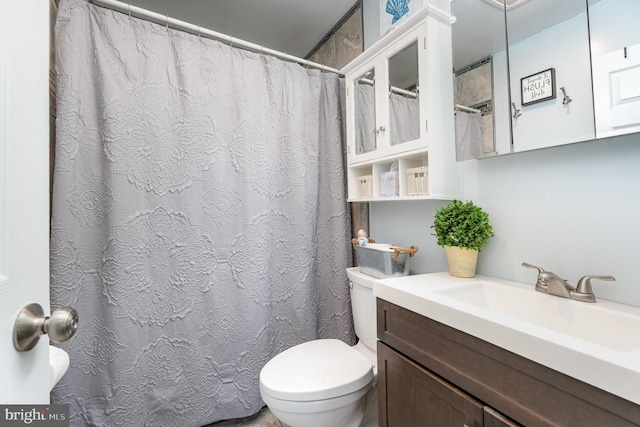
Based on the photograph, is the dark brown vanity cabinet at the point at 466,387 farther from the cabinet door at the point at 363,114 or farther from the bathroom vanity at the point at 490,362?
the cabinet door at the point at 363,114

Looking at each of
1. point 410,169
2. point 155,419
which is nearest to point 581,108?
point 410,169

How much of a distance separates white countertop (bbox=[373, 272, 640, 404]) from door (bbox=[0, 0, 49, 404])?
33.0 inches

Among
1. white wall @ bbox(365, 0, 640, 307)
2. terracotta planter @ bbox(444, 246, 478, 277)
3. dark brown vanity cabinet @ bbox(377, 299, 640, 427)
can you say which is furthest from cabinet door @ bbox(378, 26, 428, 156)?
dark brown vanity cabinet @ bbox(377, 299, 640, 427)

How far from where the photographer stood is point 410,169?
4.19ft

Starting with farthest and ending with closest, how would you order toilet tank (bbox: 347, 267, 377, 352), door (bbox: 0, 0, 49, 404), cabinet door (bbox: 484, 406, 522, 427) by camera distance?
toilet tank (bbox: 347, 267, 377, 352), cabinet door (bbox: 484, 406, 522, 427), door (bbox: 0, 0, 49, 404)

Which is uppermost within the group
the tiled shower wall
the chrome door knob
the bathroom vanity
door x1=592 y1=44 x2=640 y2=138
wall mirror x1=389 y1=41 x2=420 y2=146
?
the tiled shower wall

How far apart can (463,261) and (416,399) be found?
51 centimetres

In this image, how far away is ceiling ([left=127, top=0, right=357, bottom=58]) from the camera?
72.9 inches

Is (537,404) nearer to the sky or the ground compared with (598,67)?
nearer to the ground

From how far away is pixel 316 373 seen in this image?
1.14 metres

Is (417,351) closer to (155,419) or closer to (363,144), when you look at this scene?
(363,144)

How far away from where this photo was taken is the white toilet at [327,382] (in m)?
1.05

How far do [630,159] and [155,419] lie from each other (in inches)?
78.4

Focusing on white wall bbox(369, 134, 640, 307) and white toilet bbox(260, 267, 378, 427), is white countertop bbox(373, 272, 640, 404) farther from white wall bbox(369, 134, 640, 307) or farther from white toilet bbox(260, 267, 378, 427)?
white toilet bbox(260, 267, 378, 427)
